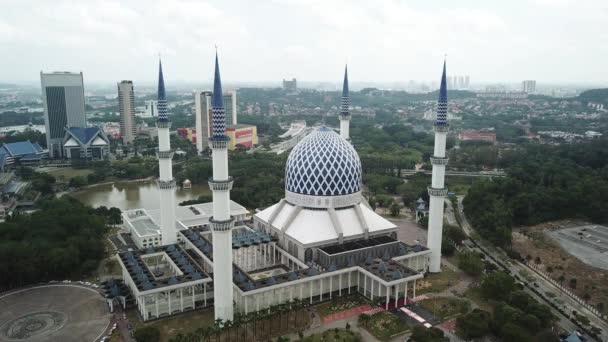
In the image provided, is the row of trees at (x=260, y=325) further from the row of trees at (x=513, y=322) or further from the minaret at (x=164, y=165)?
the minaret at (x=164, y=165)

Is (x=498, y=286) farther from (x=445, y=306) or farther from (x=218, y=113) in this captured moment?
(x=218, y=113)

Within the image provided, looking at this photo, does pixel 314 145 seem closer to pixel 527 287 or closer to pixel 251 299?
pixel 251 299

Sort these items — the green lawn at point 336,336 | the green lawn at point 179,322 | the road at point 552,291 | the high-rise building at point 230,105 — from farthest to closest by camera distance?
the high-rise building at point 230,105 → the road at point 552,291 → the green lawn at point 179,322 → the green lawn at point 336,336

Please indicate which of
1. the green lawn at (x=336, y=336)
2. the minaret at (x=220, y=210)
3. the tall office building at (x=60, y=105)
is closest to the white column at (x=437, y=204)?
the green lawn at (x=336, y=336)

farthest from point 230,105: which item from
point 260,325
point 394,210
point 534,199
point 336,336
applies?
point 336,336

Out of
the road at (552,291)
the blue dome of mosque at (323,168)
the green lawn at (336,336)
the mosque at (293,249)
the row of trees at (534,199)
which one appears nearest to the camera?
the green lawn at (336,336)

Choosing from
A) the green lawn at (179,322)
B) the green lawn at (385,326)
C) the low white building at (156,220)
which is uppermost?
the low white building at (156,220)
